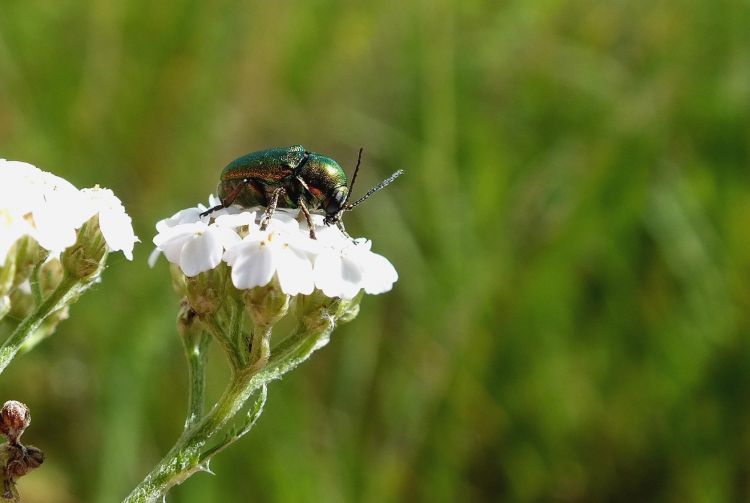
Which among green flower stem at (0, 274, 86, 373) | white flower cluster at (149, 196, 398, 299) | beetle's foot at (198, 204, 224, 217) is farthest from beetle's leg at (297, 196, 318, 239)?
green flower stem at (0, 274, 86, 373)

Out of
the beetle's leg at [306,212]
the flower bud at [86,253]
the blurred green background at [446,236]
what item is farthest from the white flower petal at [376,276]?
the blurred green background at [446,236]

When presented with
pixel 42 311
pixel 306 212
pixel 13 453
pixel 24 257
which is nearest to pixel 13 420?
pixel 13 453

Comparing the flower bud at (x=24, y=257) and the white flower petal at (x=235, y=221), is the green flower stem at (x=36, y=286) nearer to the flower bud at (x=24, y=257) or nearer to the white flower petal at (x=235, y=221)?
the flower bud at (x=24, y=257)

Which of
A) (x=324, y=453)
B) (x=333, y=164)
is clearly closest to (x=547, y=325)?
(x=324, y=453)

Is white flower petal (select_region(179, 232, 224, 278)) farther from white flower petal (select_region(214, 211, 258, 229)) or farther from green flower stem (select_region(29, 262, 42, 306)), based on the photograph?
green flower stem (select_region(29, 262, 42, 306))

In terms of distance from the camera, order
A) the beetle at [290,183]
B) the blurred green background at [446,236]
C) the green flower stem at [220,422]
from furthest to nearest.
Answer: the blurred green background at [446,236], the beetle at [290,183], the green flower stem at [220,422]

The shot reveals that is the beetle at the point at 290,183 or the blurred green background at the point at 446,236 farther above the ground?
the blurred green background at the point at 446,236

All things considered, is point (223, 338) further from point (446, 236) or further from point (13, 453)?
point (446, 236)
